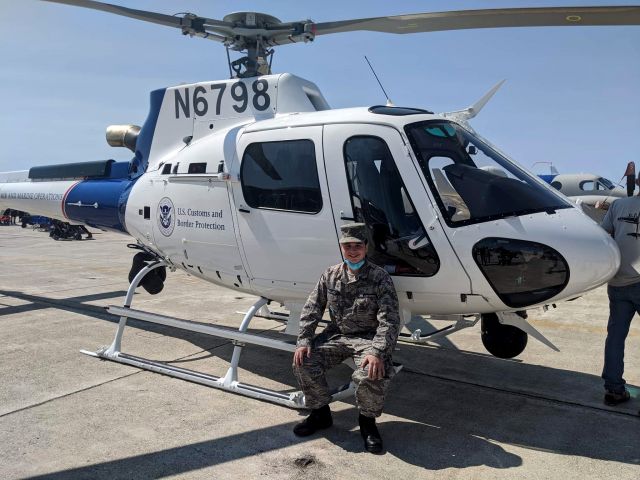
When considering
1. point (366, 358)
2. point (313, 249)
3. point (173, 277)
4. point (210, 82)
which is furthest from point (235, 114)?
point (173, 277)

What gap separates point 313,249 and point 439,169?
107 centimetres

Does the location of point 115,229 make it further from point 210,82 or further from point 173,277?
point 173,277

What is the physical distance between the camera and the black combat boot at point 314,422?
369 centimetres

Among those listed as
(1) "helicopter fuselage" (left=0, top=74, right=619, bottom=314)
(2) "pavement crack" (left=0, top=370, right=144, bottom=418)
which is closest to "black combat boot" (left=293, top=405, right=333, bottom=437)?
(1) "helicopter fuselage" (left=0, top=74, right=619, bottom=314)

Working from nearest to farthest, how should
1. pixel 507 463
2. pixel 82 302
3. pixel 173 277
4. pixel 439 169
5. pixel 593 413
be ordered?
pixel 507 463, pixel 439 169, pixel 593 413, pixel 82 302, pixel 173 277

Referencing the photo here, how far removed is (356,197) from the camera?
13.1 feet

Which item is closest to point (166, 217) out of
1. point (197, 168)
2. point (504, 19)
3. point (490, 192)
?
point (197, 168)

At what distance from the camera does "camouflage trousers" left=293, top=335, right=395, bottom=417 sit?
3.48 meters

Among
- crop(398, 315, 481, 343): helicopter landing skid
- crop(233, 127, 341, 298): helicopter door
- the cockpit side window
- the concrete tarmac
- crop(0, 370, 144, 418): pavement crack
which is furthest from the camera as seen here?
crop(398, 315, 481, 343): helicopter landing skid

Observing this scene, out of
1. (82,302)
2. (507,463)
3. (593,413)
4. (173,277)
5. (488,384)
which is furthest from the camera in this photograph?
(173,277)

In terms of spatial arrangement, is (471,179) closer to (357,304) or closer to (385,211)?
(385,211)

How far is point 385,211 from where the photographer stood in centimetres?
388

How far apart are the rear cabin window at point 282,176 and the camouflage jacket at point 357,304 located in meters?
0.66

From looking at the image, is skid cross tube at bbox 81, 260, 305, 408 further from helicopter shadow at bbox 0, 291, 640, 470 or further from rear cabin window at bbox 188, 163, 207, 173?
rear cabin window at bbox 188, 163, 207, 173
